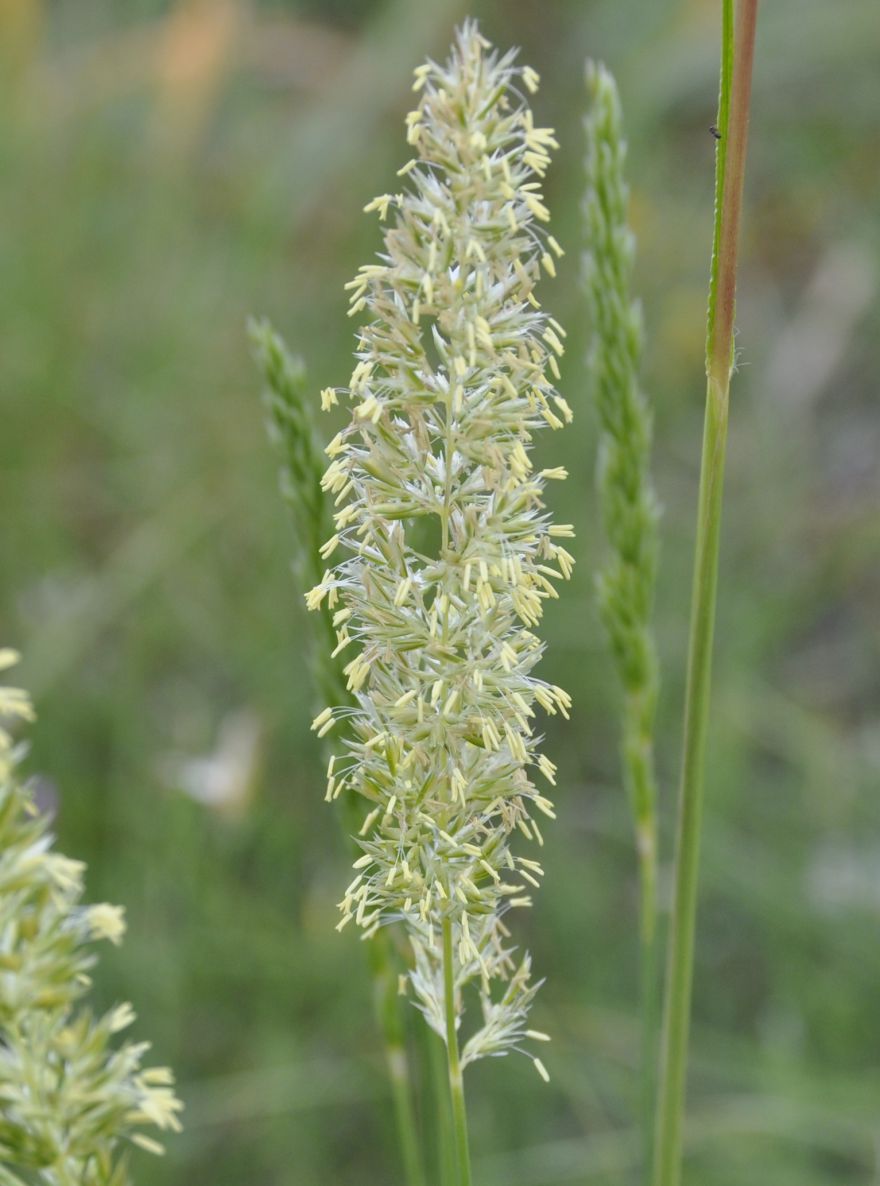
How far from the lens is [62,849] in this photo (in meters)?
2.98

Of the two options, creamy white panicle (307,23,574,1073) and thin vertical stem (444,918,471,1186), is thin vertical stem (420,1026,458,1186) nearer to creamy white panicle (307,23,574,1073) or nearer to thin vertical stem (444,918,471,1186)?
thin vertical stem (444,918,471,1186)

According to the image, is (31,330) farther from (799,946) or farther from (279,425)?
(279,425)

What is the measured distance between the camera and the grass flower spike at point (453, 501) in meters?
0.87

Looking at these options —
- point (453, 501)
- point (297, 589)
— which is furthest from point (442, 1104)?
point (297, 589)

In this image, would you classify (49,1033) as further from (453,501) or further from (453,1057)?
(453,501)

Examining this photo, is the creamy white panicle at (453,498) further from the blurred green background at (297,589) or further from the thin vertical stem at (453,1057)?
the blurred green background at (297,589)

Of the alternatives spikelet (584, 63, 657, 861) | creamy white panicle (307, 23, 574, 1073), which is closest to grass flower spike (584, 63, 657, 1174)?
spikelet (584, 63, 657, 861)

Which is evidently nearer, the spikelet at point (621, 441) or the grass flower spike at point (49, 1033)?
the grass flower spike at point (49, 1033)

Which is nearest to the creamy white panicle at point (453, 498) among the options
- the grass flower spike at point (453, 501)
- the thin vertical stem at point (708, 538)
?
the grass flower spike at point (453, 501)

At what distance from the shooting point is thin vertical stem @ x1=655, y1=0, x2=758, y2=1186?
963mm

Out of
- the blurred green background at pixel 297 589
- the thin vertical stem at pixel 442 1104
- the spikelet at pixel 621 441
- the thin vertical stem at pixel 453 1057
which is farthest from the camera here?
the blurred green background at pixel 297 589

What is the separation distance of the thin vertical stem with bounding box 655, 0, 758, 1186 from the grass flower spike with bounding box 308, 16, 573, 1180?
0.15 metres

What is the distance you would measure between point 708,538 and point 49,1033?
58 cm

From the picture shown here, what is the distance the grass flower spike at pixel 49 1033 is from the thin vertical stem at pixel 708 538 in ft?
1.54
